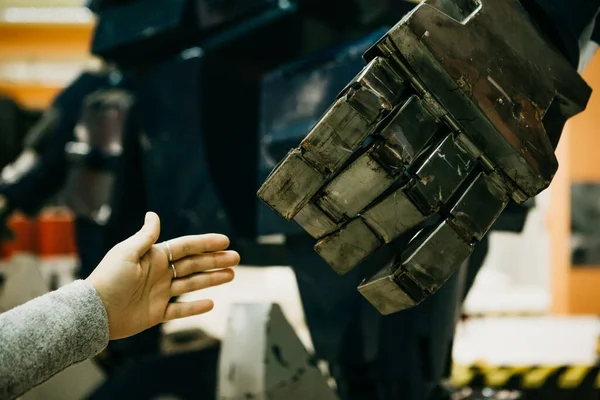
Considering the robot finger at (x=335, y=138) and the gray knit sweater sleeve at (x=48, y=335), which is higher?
the gray knit sweater sleeve at (x=48, y=335)

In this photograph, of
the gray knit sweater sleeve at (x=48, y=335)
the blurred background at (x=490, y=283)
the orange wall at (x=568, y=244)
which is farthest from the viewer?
the orange wall at (x=568, y=244)

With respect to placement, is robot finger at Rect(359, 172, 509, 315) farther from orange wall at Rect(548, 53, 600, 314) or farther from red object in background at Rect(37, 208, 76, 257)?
red object in background at Rect(37, 208, 76, 257)

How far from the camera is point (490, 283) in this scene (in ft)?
7.33

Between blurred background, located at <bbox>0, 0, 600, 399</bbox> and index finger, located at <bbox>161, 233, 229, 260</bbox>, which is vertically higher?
index finger, located at <bbox>161, 233, 229, 260</bbox>

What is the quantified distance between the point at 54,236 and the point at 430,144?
2933 mm

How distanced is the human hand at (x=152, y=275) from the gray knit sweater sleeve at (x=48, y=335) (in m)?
0.02

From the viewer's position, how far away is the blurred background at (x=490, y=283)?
1.04 metres

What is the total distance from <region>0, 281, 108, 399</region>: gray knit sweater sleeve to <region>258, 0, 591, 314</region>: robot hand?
0.57 feet

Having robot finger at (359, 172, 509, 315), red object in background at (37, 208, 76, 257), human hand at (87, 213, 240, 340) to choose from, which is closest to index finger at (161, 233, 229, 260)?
human hand at (87, 213, 240, 340)

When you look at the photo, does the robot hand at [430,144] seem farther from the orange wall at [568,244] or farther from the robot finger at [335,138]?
the orange wall at [568,244]

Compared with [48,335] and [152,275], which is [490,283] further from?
[48,335]

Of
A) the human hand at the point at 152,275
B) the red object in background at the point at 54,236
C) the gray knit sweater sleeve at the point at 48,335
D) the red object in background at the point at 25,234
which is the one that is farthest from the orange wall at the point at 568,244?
the red object in background at the point at 25,234

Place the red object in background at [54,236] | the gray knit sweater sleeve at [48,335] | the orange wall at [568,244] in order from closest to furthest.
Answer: the gray knit sweater sleeve at [48,335] < the orange wall at [568,244] < the red object in background at [54,236]

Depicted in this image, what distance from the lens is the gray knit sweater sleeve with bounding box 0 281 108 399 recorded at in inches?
15.5
